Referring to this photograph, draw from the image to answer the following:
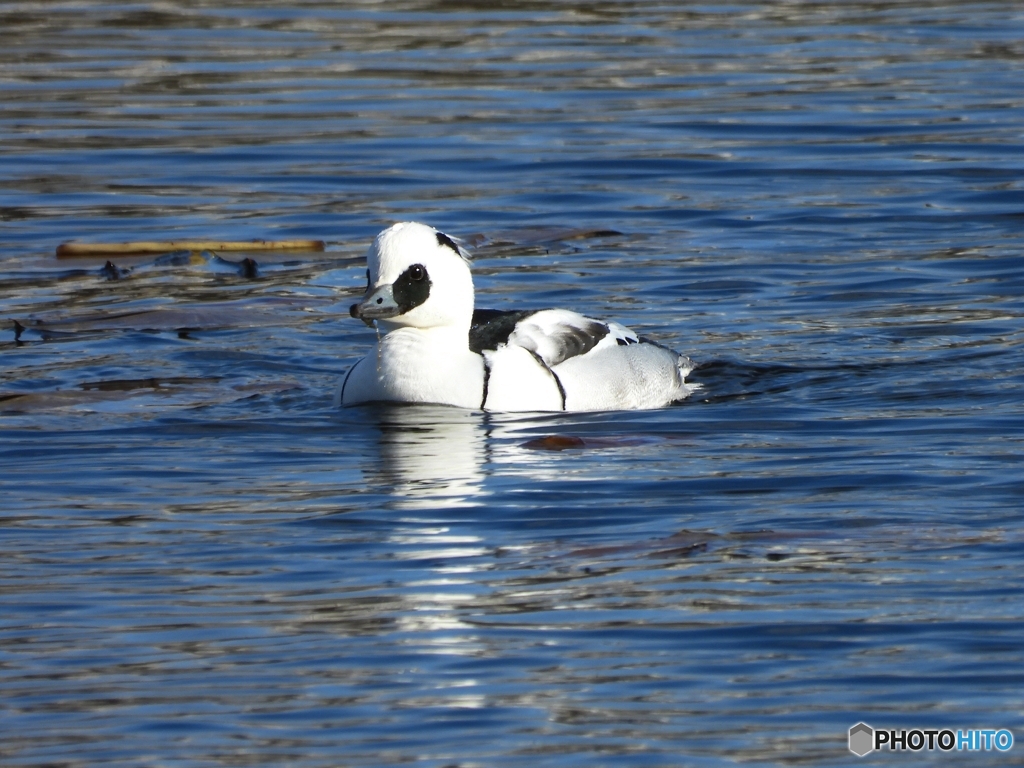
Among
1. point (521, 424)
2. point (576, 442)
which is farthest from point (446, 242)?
point (576, 442)

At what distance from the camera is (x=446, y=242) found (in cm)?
1012

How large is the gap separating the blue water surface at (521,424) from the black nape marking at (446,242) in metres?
0.83

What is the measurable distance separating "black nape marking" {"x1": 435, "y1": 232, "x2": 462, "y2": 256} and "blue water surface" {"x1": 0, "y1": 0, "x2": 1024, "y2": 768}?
2.72 ft

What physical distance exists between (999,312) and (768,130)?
19.9 ft

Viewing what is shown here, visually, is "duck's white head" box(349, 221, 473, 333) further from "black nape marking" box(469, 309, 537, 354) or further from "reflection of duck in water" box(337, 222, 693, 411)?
"black nape marking" box(469, 309, 537, 354)

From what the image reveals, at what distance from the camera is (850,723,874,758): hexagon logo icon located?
572 cm

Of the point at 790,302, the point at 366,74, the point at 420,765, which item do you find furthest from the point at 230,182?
the point at 420,765

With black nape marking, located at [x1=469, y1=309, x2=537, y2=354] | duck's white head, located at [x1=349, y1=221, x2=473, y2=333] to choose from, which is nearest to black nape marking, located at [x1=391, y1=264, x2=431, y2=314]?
duck's white head, located at [x1=349, y1=221, x2=473, y2=333]

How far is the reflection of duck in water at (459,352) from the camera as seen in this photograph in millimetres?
9984

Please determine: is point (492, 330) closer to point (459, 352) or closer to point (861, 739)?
point (459, 352)

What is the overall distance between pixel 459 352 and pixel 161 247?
422cm

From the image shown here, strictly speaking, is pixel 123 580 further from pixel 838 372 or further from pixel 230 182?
pixel 230 182

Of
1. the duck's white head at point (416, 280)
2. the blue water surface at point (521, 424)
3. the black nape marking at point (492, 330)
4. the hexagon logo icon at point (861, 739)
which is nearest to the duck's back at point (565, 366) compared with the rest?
the black nape marking at point (492, 330)

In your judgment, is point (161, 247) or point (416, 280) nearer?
point (416, 280)
